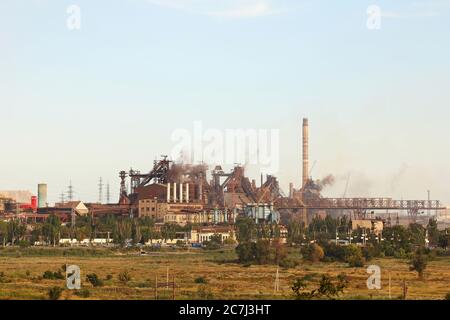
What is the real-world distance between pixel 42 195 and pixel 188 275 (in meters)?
77.2

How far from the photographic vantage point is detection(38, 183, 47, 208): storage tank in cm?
12125

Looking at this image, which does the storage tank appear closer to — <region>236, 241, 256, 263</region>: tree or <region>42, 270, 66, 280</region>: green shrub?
<region>236, 241, 256, 263</region>: tree

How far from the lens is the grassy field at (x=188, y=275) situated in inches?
1393

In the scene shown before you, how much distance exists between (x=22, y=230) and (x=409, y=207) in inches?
3042

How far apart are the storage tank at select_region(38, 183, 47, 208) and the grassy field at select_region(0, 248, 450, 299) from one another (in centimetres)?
4473

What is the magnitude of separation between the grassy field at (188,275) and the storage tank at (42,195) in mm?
44727

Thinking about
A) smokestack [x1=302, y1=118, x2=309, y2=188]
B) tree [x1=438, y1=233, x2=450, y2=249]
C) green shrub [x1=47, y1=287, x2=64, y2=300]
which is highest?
smokestack [x1=302, y1=118, x2=309, y2=188]

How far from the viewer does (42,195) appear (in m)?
122

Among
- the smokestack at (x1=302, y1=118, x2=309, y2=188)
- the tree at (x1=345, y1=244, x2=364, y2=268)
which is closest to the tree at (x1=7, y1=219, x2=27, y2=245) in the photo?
the tree at (x1=345, y1=244, x2=364, y2=268)

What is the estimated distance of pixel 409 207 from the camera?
149875 mm

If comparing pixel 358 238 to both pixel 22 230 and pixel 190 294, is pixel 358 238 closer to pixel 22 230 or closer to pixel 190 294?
pixel 22 230

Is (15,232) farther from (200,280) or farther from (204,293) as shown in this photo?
(204,293)

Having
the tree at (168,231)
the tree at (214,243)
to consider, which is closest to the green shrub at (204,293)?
the tree at (214,243)
